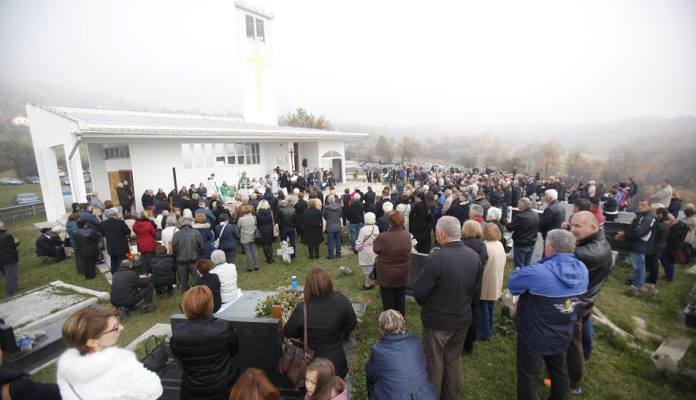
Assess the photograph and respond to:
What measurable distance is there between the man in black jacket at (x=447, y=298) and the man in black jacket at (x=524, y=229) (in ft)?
10.2

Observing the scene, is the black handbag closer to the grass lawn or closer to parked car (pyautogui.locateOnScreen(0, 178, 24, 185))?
the grass lawn

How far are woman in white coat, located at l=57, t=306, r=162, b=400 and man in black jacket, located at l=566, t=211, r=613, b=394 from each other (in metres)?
3.84

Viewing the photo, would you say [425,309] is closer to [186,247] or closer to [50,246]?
[186,247]

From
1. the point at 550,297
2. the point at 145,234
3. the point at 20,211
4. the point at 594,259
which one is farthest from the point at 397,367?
the point at 20,211

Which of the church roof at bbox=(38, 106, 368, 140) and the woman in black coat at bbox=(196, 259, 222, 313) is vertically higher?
the church roof at bbox=(38, 106, 368, 140)

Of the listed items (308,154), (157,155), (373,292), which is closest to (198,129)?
(157,155)

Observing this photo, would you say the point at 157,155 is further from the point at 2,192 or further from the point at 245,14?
the point at 2,192

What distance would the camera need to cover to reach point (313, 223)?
8.00m

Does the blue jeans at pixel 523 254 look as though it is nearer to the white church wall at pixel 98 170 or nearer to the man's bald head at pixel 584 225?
the man's bald head at pixel 584 225

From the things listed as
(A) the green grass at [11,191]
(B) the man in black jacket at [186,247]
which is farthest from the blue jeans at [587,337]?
(A) the green grass at [11,191]

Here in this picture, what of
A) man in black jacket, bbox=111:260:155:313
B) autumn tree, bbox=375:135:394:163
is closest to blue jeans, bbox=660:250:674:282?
man in black jacket, bbox=111:260:155:313

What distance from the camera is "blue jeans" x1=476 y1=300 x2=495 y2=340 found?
4445mm

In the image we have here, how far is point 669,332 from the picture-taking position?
190 inches

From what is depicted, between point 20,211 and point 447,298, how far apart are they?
27.3 m
